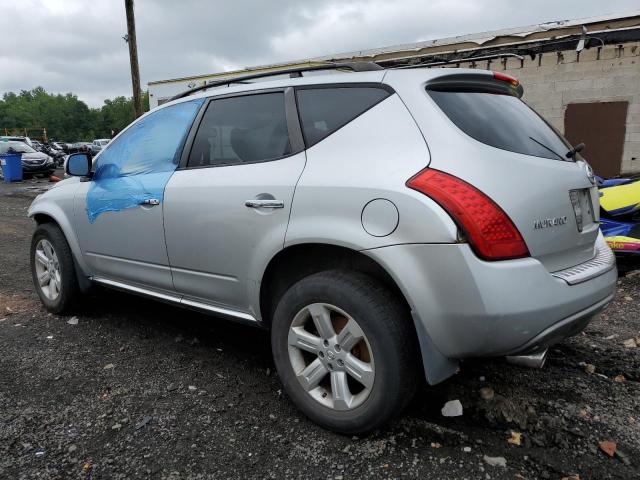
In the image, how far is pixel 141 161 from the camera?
3.42 m

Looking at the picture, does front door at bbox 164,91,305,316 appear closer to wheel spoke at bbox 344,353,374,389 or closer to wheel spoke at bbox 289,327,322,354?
wheel spoke at bbox 289,327,322,354

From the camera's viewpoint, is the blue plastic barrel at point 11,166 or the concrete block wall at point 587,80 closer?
the concrete block wall at point 587,80

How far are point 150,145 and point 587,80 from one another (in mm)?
9606

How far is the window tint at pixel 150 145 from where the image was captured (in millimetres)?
3207

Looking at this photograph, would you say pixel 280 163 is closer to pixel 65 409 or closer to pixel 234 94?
pixel 234 94

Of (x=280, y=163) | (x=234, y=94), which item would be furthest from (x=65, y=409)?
(x=234, y=94)

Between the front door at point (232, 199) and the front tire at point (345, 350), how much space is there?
32 cm

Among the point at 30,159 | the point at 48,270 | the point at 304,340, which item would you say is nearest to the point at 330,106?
the point at 304,340

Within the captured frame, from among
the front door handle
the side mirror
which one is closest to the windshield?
the side mirror

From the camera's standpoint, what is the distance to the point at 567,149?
8.93 ft

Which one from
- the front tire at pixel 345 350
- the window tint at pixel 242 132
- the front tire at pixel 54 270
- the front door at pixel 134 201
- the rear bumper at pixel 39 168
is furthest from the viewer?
the rear bumper at pixel 39 168

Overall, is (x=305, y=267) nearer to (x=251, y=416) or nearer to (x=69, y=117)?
(x=251, y=416)

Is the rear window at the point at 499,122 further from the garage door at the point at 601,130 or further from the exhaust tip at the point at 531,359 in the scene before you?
the garage door at the point at 601,130

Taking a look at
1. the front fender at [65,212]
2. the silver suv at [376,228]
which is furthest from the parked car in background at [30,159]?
the silver suv at [376,228]
